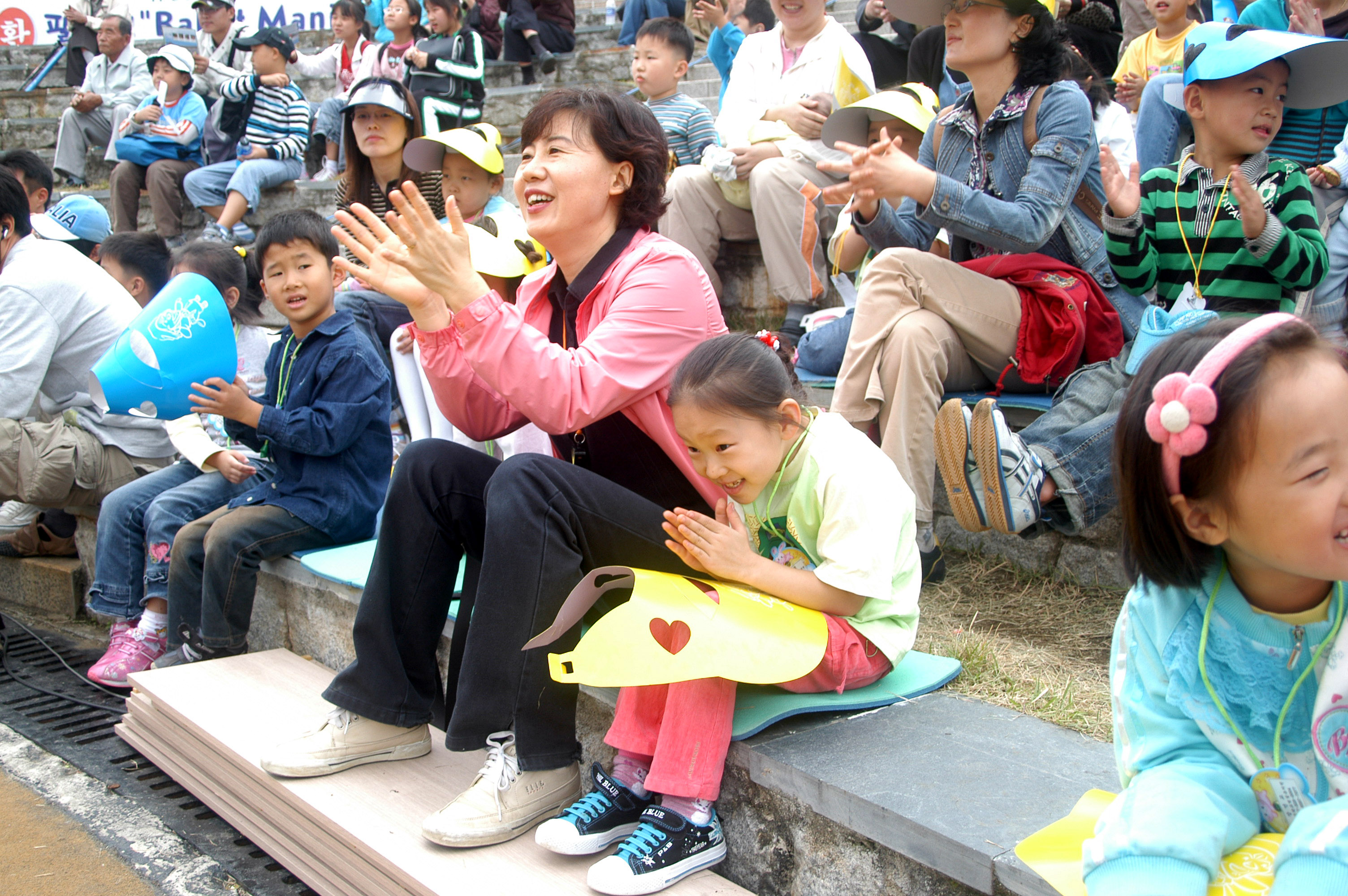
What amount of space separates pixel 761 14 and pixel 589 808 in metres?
5.73

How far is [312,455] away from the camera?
2.91 meters

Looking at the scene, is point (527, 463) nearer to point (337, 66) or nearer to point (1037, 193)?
point (1037, 193)

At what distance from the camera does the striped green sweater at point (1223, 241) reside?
8.25 feet

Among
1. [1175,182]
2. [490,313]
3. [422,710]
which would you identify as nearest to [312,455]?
[422,710]

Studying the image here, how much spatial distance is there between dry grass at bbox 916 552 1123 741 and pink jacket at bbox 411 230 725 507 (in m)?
0.66

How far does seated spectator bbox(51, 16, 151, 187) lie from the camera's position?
8.66 meters

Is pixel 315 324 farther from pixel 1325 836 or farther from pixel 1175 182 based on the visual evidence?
pixel 1325 836

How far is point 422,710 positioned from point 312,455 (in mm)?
1007

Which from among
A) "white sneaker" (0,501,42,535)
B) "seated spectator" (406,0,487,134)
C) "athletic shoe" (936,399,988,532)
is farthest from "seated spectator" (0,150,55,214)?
"athletic shoe" (936,399,988,532)

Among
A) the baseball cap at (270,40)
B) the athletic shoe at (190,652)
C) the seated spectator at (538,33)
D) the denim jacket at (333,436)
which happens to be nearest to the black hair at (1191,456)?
the denim jacket at (333,436)

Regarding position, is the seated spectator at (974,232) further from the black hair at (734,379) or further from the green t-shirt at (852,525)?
the black hair at (734,379)

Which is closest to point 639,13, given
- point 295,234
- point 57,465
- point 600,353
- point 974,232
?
point 295,234

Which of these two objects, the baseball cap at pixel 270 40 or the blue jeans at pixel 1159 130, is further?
the baseball cap at pixel 270 40

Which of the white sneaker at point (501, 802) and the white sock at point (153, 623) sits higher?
the white sneaker at point (501, 802)
